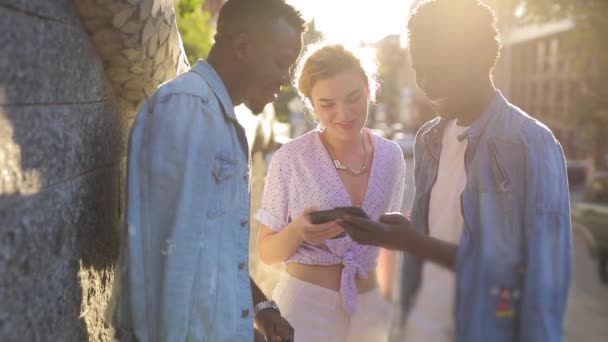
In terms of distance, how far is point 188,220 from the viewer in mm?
1812

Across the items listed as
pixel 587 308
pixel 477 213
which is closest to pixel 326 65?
pixel 477 213

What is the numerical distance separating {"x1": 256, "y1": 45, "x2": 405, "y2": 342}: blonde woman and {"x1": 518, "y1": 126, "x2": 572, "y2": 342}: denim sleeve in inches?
42.9

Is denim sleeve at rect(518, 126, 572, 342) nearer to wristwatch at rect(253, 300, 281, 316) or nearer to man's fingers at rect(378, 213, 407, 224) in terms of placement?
man's fingers at rect(378, 213, 407, 224)

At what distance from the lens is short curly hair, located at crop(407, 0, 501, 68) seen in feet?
6.97

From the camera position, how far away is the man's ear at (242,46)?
2076mm

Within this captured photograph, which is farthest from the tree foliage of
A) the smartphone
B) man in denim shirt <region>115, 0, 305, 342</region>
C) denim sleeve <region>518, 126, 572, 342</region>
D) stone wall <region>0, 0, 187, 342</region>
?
denim sleeve <region>518, 126, 572, 342</region>

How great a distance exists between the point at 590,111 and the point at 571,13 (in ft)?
15.9

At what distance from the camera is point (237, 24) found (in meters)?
2.09

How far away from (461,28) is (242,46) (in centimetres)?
Answer: 62

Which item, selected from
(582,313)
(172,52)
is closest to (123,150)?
(172,52)

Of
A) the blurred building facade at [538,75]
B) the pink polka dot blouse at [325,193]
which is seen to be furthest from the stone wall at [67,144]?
the blurred building facade at [538,75]

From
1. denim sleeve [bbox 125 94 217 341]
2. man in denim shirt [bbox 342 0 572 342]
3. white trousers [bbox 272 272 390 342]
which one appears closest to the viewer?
denim sleeve [bbox 125 94 217 341]

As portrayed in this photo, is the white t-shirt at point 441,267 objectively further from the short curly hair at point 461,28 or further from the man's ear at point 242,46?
the man's ear at point 242,46

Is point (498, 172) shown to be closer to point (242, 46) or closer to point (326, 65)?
point (242, 46)
